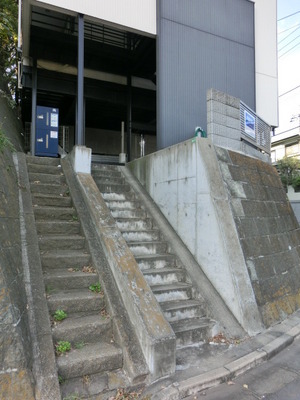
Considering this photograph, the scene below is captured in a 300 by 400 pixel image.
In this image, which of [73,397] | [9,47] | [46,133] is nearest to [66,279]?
[73,397]

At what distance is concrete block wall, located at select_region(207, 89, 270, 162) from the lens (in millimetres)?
5418

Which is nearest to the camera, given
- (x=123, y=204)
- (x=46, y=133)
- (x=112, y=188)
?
(x=123, y=204)

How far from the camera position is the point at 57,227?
4348 millimetres

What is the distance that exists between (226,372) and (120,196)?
398cm

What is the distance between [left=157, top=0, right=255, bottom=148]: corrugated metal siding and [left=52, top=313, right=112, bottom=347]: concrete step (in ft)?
15.8

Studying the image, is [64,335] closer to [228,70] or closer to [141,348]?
[141,348]

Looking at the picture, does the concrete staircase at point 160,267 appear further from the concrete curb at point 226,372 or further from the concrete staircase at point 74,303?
the concrete staircase at point 74,303

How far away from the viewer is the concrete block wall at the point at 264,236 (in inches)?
171

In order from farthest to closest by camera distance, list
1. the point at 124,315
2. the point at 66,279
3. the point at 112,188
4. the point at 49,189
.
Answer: the point at 112,188
the point at 49,189
the point at 66,279
the point at 124,315

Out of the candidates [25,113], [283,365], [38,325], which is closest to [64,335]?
[38,325]

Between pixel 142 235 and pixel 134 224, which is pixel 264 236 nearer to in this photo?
pixel 142 235

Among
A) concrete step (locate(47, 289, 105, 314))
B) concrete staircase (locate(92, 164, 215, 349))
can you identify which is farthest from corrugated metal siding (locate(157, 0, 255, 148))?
concrete step (locate(47, 289, 105, 314))

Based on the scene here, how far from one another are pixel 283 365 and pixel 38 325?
2.88 m

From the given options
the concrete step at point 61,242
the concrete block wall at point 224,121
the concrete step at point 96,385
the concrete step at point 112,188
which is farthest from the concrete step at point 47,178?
the concrete step at point 96,385
